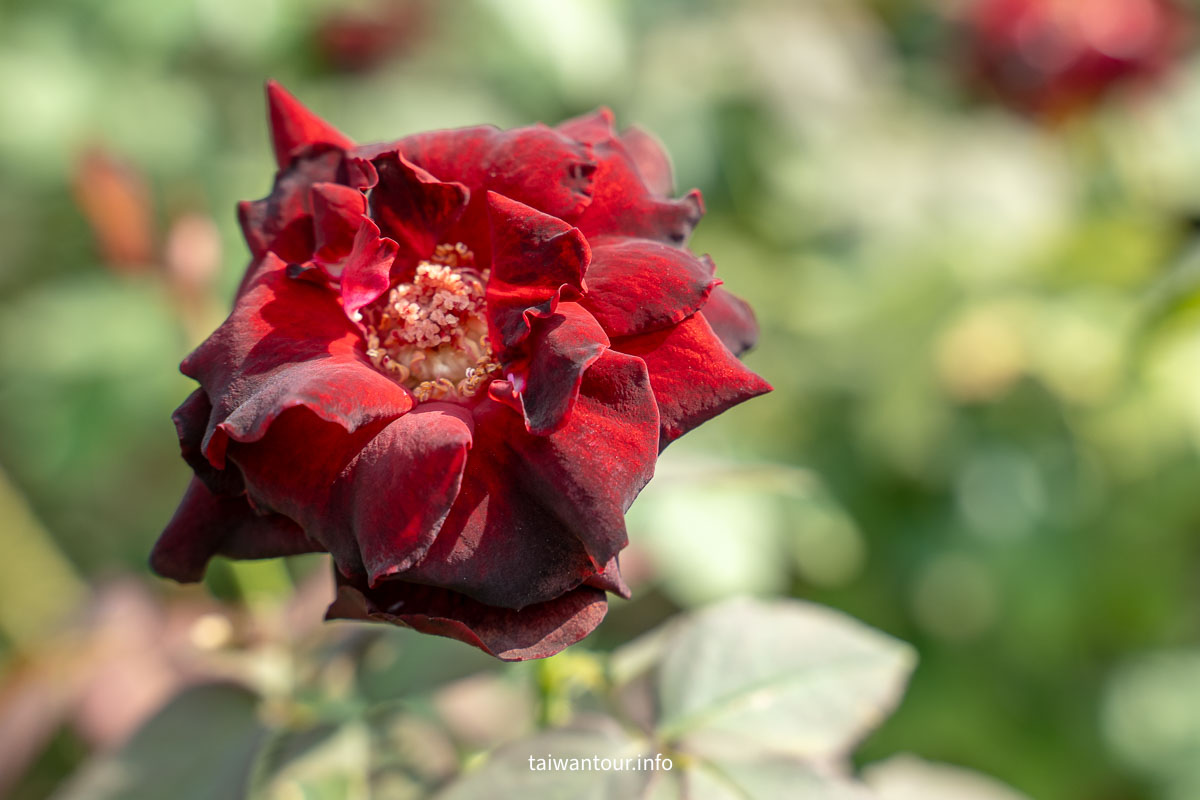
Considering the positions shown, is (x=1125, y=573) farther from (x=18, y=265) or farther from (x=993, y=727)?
(x=18, y=265)

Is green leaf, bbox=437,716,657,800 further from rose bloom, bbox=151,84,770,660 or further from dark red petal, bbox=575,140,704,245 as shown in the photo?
dark red petal, bbox=575,140,704,245

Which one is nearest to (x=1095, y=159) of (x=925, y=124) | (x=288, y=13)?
(x=925, y=124)

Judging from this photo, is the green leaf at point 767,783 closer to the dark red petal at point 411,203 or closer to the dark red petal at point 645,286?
the dark red petal at point 645,286

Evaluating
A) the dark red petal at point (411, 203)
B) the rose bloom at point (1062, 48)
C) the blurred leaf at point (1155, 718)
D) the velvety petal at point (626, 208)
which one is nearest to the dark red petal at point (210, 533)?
the dark red petal at point (411, 203)

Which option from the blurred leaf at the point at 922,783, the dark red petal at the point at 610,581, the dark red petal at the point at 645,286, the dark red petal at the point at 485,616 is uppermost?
the dark red petal at the point at 645,286

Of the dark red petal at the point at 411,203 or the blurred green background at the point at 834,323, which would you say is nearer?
the dark red petal at the point at 411,203

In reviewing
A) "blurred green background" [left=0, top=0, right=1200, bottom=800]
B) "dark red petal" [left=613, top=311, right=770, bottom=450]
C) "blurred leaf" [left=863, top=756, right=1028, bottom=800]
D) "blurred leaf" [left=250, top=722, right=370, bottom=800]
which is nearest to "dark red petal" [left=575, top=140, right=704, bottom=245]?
"dark red petal" [left=613, top=311, right=770, bottom=450]

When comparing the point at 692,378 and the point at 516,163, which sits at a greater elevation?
the point at 516,163

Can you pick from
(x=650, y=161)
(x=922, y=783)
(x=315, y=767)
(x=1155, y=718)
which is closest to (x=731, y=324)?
(x=650, y=161)

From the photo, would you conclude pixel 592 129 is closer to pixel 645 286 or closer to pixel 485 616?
pixel 645 286
